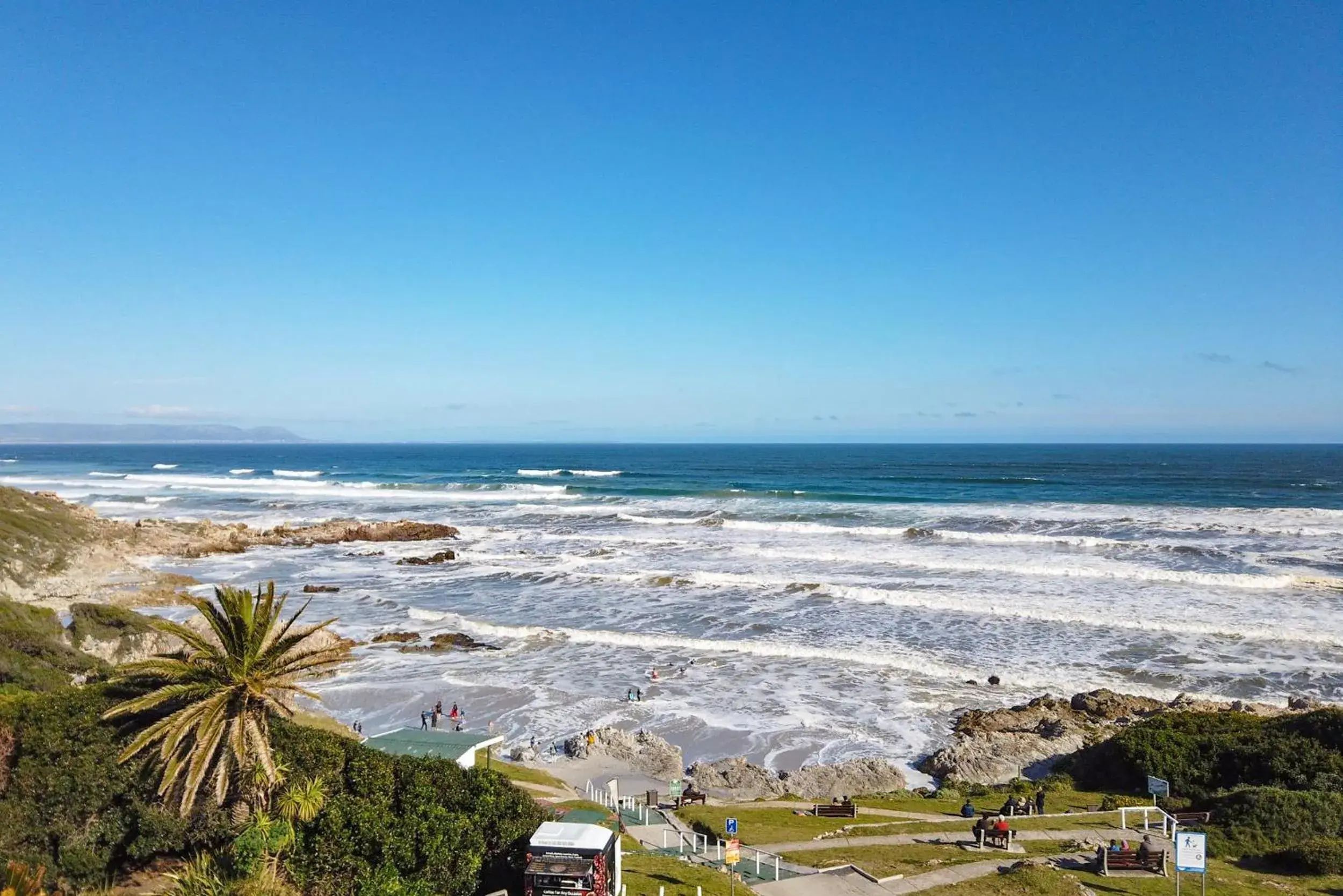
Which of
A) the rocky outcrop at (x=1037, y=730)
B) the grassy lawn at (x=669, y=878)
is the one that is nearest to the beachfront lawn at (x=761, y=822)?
the grassy lawn at (x=669, y=878)

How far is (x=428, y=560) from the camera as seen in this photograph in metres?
51.0

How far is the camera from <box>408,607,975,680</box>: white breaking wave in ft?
98.3

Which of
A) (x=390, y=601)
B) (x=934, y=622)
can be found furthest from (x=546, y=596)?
(x=934, y=622)

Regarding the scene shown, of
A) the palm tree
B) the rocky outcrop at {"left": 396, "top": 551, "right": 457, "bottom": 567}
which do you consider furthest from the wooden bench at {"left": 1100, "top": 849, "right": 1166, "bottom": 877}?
the rocky outcrop at {"left": 396, "top": 551, "right": 457, "bottom": 567}

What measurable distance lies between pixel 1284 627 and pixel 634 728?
93.8 ft

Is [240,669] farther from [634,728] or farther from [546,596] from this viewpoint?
[546,596]

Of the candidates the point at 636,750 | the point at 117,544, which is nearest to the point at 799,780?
the point at 636,750

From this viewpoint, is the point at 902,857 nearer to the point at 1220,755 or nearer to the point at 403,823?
the point at 403,823

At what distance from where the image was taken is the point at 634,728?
2461 cm

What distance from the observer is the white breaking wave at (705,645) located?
30.0m

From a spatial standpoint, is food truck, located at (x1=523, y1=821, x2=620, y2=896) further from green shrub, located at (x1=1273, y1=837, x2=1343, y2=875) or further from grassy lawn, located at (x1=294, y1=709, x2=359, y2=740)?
green shrub, located at (x1=1273, y1=837, x2=1343, y2=875)

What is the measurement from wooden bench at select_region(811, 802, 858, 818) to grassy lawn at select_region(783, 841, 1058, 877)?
7.14ft

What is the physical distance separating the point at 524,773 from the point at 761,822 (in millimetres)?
6143

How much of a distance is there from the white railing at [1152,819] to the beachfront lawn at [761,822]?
5.67 meters
